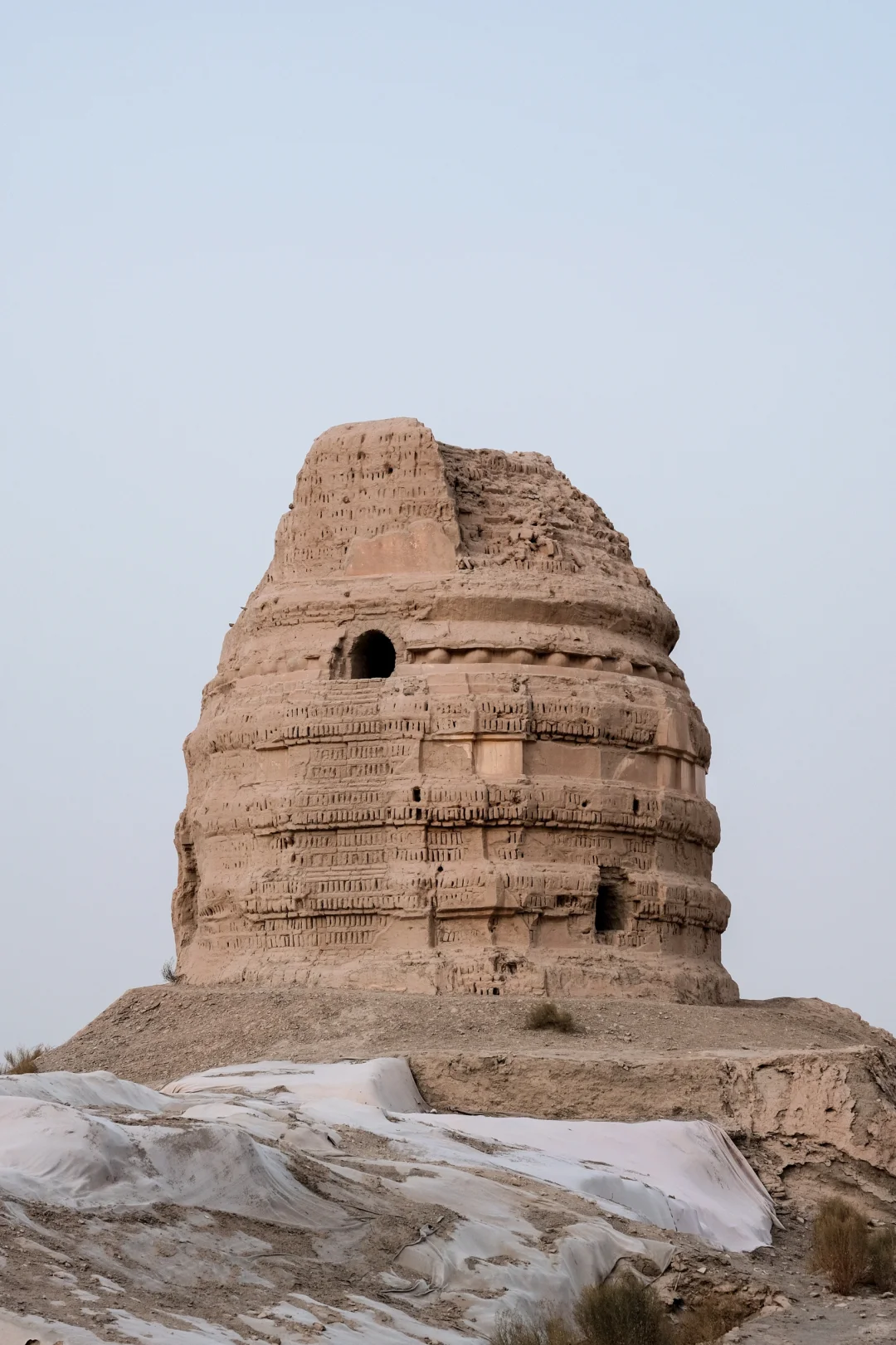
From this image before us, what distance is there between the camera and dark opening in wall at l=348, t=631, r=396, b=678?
2217cm

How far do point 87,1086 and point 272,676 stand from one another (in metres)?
8.66

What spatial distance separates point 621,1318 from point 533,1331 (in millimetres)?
664

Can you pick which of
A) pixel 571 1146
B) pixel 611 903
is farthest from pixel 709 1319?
pixel 611 903

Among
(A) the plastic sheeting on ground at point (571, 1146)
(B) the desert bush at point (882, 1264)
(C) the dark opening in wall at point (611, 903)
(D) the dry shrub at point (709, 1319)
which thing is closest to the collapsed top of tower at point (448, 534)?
(C) the dark opening in wall at point (611, 903)

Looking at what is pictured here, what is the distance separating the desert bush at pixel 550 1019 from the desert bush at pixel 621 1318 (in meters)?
6.86

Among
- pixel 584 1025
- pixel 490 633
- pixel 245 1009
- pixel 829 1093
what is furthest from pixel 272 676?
pixel 829 1093

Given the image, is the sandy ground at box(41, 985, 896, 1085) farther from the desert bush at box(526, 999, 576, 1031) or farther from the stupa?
the stupa

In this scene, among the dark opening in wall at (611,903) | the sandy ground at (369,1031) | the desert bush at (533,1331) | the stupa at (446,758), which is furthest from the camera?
the dark opening in wall at (611,903)

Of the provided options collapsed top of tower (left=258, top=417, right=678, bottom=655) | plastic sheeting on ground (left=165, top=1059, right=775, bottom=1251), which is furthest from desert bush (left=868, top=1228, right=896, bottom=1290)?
collapsed top of tower (left=258, top=417, right=678, bottom=655)

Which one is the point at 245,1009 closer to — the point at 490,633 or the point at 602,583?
the point at 490,633

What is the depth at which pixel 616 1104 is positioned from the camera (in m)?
18.0

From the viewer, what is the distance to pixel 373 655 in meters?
22.7

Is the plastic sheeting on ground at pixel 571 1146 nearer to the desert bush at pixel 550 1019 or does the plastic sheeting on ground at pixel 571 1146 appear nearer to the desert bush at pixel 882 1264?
the desert bush at pixel 882 1264

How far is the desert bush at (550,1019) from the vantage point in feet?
62.8
